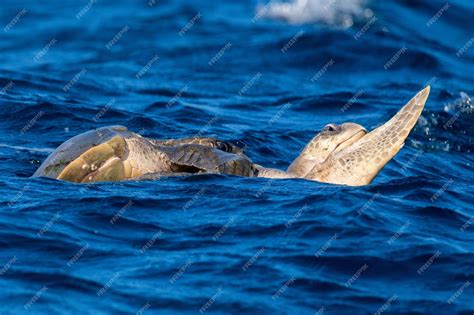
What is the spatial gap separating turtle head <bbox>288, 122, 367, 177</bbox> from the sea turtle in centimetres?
1

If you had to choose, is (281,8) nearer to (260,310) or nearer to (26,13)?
(26,13)

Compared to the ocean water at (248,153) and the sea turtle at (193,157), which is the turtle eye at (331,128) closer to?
the sea turtle at (193,157)

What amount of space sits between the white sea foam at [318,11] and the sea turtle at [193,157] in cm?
1200

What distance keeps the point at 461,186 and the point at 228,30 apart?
11.3 metres

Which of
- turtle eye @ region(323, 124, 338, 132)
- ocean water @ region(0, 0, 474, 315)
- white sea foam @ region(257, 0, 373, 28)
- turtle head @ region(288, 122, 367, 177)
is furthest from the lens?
white sea foam @ region(257, 0, 373, 28)

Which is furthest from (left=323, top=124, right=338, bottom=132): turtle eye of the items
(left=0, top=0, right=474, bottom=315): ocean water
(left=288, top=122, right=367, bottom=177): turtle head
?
(left=0, top=0, right=474, bottom=315): ocean water

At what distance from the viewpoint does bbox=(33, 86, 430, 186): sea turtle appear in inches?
382

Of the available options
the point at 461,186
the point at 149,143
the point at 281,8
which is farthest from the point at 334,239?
the point at 281,8

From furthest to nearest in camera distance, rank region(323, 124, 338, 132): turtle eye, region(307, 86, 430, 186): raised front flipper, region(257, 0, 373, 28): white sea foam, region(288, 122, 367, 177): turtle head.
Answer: region(257, 0, 373, 28): white sea foam, region(323, 124, 338, 132): turtle eye, region(288, 122, 367, 177): turtle head, region(307, 86, 430, 186): raised front flipper

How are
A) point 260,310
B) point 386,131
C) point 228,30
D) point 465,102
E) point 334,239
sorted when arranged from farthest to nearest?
point 228,30 < point 465,102 < point 386,131 < point 334,239 < point 260,310

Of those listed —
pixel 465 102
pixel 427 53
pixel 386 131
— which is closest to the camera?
pixel 386 131

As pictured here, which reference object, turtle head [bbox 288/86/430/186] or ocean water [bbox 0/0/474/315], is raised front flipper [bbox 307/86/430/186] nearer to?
turtle head [bbox 288/86/430/186]

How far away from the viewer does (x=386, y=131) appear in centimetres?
971

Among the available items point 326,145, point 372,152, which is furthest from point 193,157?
point 372,152
